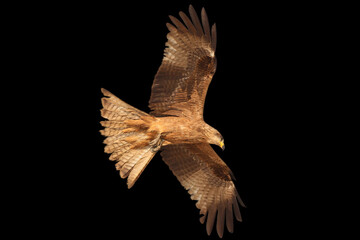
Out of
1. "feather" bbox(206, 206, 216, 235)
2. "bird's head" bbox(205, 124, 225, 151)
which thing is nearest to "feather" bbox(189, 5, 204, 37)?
"bird's head" bbox(205, 124, 225, 151)

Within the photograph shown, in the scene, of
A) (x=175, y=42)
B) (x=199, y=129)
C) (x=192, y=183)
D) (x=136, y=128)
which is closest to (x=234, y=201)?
(x=192, y=183)

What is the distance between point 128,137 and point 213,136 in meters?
1.07

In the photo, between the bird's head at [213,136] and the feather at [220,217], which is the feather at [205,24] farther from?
the feather at [220,217]

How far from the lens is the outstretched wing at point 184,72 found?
7.13 m

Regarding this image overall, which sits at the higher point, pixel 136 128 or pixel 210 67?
pixel 210 67

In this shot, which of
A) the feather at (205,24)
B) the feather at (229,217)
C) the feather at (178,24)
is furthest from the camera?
the feather at (229,217)

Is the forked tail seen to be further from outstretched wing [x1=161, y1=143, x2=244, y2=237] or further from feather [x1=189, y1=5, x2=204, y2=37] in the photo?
feather [x1=189, y1=5, x2=204, y2=37]

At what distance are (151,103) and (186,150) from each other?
0.82 metres

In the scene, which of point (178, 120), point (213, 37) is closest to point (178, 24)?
point (213, 37)

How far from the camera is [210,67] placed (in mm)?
7168

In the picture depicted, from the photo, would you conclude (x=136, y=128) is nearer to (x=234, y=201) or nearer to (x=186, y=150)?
(x=186, y=150)

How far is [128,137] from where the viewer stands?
714cm

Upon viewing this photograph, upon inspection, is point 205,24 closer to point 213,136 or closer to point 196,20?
point 196,20

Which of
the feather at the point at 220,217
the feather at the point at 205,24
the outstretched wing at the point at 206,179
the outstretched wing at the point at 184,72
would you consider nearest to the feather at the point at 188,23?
the outstretched wing at the point at 184,72
